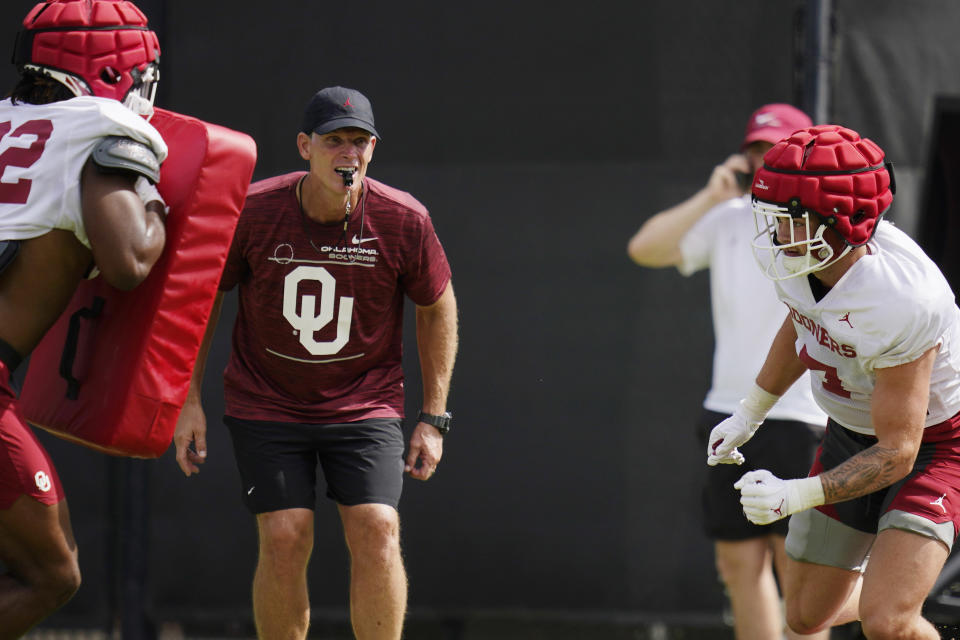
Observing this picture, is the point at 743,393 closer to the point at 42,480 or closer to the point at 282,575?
the point at 282,575

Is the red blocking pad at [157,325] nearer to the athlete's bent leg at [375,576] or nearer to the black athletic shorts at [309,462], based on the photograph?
the black athletic shorts at [309,462]

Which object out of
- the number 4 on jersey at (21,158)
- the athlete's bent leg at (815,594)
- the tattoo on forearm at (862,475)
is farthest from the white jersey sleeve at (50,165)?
the athlete's bent leg at (815,594)

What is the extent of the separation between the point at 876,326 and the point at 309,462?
1.92 meters

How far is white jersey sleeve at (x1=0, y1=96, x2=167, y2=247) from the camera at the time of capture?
3.31 meters

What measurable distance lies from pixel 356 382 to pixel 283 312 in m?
0.35

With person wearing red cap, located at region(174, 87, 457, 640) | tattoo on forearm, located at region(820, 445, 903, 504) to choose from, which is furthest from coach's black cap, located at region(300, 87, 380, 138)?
tattoo on forearm, located at region(820, 445, 903, 504)

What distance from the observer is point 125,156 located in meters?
3.32

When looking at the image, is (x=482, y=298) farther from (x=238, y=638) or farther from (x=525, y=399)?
(x=238, y=638)

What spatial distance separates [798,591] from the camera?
12.6 ft

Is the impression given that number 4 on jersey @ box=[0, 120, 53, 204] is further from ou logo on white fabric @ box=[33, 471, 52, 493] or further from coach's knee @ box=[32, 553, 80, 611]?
coach's knee @ box=[32, 553, 80, 611]

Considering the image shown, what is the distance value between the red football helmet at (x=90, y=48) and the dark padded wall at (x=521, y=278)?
173 cm

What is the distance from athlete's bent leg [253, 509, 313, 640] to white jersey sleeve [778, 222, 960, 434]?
171 cm

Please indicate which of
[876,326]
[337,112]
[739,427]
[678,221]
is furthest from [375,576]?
[678,221]

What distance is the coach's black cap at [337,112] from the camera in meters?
3.93
